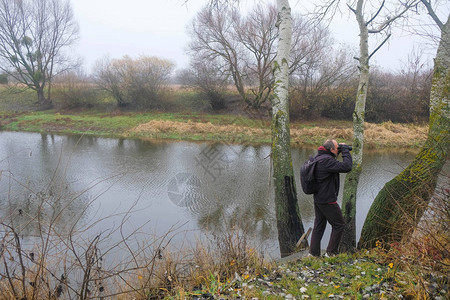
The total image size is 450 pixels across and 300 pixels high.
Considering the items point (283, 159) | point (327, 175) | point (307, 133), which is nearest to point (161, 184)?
point (283, 159)

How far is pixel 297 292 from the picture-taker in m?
2.99

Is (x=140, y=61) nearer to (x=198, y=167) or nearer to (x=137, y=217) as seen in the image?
(x=198, y=167)

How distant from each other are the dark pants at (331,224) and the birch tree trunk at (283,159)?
0.59 meters

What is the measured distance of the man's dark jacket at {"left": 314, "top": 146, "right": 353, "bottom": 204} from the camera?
3711 millimetres

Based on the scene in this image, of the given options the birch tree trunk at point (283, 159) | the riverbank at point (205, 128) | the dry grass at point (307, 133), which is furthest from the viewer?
the riverbank at point (205, 128)

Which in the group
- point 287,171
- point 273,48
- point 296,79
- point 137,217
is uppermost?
point 273,48

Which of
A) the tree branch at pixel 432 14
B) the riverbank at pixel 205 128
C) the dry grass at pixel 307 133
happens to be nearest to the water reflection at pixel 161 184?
the riverbank at pixel 205 128

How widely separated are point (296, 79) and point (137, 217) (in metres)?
19.2

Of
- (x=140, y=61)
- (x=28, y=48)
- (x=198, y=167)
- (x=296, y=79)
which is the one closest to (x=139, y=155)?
(x=198, y=167)

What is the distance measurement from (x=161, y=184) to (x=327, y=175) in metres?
5.97

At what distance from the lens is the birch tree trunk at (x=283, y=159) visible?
4.54 metres

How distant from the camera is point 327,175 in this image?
3787mm

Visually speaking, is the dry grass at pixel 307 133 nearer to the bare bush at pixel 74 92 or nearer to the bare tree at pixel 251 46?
the bare tree at pixel 251 46

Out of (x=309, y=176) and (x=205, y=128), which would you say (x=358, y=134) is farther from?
(x=205, y=128)
